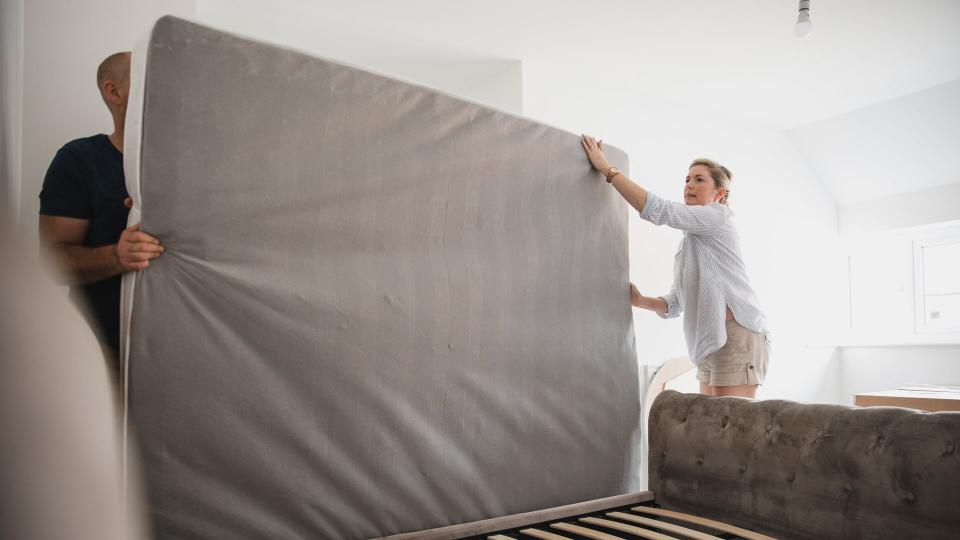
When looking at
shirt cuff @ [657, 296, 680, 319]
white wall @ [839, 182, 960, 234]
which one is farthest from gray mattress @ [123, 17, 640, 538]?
white wall @ [839, 182, 960, 234]

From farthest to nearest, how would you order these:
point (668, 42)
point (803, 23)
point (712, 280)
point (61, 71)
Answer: point (668, 42) → point (803, 23) → point (712, 280) → point (61, 71)

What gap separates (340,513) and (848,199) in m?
4.87

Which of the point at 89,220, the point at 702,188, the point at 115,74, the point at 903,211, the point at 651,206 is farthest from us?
the point at 903,211

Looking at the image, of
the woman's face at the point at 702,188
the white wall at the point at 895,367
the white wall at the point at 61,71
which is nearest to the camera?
the white wall at the point at 61,71

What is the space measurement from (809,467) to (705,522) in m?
0.31

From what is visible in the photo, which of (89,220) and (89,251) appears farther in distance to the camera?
(89,220)

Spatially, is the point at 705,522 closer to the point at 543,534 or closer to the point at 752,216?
the point at 543,534

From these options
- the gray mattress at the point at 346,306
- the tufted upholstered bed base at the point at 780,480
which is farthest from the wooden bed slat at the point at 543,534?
the gray mattress at the point at 346,306

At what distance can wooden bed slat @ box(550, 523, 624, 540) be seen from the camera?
1638 mm

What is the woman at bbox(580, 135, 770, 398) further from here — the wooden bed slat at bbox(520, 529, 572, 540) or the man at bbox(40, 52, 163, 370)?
the man at bbox(40, 52, 163, 370)

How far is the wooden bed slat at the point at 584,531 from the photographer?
5.37ft

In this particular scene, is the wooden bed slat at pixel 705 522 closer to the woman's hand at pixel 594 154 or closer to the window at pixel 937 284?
the woman's hand at pixel 594 154

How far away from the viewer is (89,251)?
4.56ft

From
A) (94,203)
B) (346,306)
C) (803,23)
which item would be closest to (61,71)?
(94,203)
